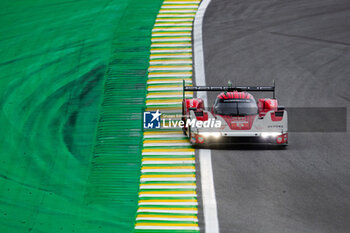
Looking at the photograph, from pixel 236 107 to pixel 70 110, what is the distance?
5738 mm

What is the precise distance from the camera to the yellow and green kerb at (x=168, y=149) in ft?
37.3

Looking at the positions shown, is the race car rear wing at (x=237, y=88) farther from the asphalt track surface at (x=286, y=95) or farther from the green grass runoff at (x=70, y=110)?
the green grass runoff at (x=70, y=110)

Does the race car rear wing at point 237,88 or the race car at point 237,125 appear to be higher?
the race car rear wing at point 237,88

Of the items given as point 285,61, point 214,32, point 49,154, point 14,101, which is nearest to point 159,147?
point 49,154

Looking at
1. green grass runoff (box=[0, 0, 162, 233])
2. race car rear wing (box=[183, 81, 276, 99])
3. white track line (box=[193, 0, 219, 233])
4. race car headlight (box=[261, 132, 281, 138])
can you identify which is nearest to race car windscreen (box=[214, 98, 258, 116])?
race car rear wing (box=[183, 81, 276, 99])

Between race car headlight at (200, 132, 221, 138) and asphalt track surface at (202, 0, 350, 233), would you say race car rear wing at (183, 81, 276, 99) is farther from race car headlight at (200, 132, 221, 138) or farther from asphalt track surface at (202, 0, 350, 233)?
race car headlight at (200, 132, 221, 138)

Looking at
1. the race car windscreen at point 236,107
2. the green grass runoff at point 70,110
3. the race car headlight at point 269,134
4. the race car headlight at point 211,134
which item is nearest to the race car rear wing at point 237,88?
the race car windscreen at point 236,107

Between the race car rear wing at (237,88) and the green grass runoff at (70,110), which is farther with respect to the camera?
the race car rear wing at (237,88)

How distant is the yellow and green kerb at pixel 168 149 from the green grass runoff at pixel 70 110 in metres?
0.34

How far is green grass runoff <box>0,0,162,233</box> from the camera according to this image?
1191 centimetres

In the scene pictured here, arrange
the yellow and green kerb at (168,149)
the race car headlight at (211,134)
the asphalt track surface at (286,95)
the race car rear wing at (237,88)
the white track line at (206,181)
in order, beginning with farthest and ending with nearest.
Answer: the race car rear wing at (237,88)
the race car headlight at (211,134)
the yellow and green kerb at (168,149)
the asphalt track surface at (286,95)
the white track line at (206,181)

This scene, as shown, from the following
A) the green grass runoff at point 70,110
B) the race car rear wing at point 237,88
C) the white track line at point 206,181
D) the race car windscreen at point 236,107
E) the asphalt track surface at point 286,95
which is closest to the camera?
the white track line at point 206,181

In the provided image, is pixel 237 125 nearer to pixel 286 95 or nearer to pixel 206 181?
pixel 206 181

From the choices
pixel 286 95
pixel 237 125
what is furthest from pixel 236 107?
pixel 286 95
